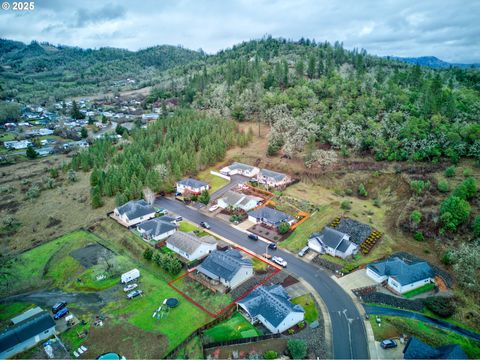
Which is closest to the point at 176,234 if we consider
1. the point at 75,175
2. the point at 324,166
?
the point at 324,166

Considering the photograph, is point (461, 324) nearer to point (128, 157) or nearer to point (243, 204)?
point (243, 204)

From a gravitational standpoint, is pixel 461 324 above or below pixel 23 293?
above

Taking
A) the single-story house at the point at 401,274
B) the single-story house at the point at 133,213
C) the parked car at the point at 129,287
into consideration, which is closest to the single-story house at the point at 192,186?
the single-story house at the point at 133,213

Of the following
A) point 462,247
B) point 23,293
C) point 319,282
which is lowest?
point 23,293

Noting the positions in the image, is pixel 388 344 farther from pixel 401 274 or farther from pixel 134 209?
pixel 134 209

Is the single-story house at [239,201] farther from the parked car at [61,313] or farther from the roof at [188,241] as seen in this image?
the parked car at [61,313]

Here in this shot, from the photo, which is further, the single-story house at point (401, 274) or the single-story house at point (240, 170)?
the single-story house at point (240, 170)
